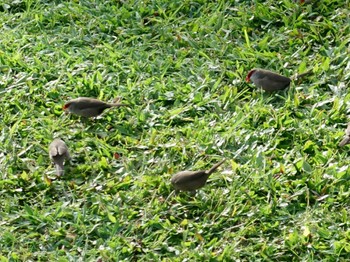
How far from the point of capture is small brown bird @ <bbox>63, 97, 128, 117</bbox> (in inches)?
250

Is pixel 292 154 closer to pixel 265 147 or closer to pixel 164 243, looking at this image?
pixel 265 147

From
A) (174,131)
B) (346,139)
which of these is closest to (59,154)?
(174,131)

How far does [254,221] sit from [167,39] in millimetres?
2428

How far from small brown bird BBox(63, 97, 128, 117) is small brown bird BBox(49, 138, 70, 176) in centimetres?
42

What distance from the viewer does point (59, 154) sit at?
592 cm

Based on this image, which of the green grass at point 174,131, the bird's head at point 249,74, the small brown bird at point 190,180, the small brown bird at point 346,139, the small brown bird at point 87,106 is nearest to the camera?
the green grass at point 174,131

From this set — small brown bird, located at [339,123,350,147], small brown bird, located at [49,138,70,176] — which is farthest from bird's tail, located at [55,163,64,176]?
small brown bird, located at [339,123,350,147]

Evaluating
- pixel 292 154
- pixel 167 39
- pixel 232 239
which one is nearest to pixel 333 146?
pixel 292 154

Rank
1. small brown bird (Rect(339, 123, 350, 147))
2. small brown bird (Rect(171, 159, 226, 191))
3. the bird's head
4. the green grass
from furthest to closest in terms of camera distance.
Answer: the bird's head
small brown bird (Rect(339, 123, 350, 147))
small brown bird (Rect(171, 159, 226, 191))
the green grass

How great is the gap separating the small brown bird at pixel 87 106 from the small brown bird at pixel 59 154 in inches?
16.7

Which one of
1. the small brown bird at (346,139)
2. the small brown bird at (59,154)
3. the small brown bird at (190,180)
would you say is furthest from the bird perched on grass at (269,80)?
the small brown bird at (59,154)

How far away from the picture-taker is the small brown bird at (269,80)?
6449 millimetres

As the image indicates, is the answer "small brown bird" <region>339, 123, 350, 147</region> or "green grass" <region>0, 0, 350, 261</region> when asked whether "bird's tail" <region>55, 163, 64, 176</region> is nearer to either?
"green grass" <region>0, 0, 350, 261</region>

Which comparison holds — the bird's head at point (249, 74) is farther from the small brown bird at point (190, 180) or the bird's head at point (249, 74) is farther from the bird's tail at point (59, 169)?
the bird's tail at point (59, 169)
